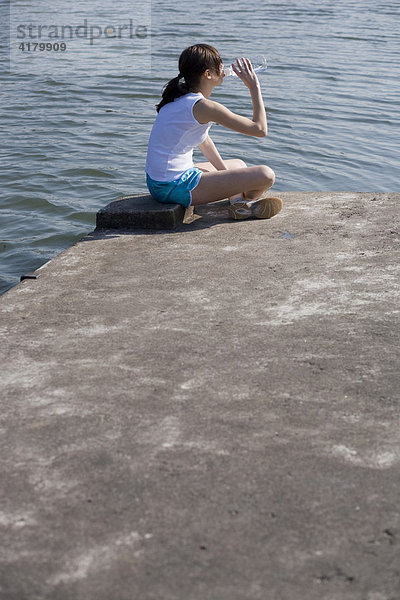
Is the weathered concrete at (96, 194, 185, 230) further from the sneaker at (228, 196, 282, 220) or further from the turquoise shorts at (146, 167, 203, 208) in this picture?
the sneaker at (228, 196, 282, 220)

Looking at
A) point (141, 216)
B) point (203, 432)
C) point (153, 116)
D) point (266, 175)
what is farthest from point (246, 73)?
point (153, 116)

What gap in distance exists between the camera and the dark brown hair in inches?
189

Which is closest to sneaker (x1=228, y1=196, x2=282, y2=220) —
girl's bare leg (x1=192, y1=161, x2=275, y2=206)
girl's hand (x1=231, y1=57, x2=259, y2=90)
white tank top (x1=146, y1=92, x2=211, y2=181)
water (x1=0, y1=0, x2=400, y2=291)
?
girl's bare leg (x1=192, y1=161, x2=275, y2=206)

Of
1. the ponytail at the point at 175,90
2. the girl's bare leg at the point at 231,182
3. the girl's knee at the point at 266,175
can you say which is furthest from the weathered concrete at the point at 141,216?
the ponytail at the point at 175,90

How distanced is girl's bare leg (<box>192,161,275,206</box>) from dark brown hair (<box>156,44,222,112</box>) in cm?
57

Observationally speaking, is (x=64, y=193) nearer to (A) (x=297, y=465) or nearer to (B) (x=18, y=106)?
(B) (x=18, y=106)

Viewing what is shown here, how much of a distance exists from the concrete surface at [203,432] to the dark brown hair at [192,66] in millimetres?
1370

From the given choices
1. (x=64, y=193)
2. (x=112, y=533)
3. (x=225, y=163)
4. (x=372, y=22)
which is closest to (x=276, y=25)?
(x=372, y=22)

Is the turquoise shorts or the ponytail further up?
the ponytail

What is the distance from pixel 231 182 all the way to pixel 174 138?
482mm

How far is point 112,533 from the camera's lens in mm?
2102

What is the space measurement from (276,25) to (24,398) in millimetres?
14325

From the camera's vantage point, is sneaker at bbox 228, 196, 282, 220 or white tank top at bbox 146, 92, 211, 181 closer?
white tank top at bbox 146, 92, 211, 181

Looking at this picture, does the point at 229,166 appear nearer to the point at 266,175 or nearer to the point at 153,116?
the point at 266,175
